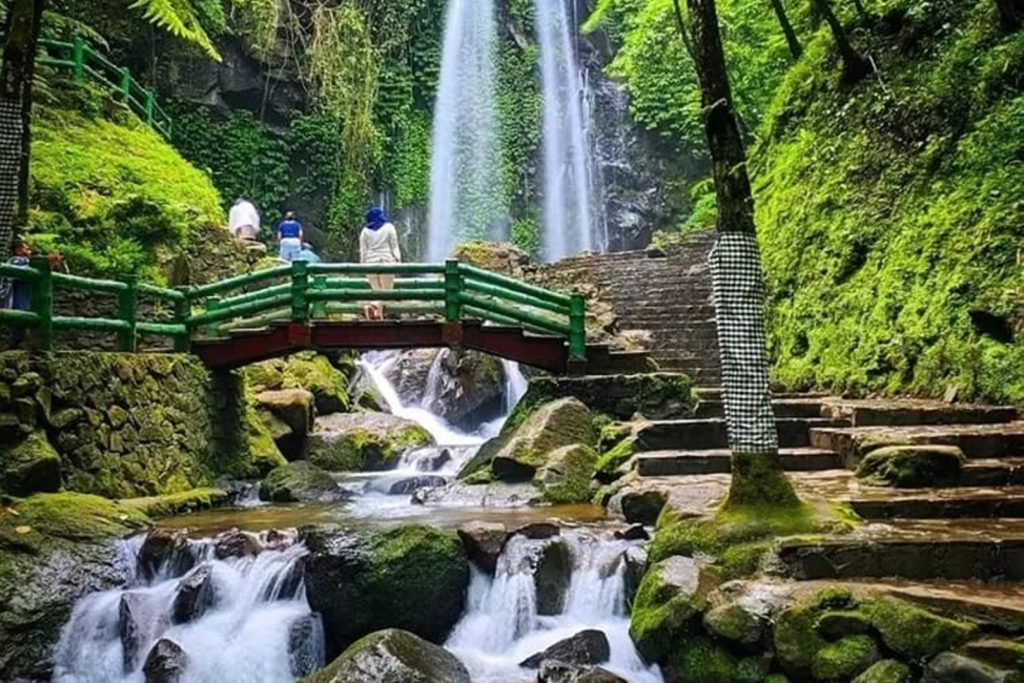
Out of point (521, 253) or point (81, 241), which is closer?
point (81, 241)

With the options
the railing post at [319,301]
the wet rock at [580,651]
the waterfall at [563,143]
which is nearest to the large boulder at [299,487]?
the railing post at [319,301]

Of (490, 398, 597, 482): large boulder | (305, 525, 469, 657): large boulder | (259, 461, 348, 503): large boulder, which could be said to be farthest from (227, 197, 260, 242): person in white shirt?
(305, 525, 469, 657): large boulder

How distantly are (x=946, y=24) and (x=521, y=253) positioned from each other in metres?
10.3

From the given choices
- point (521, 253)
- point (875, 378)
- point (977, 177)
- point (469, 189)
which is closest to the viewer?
point (977, 177)

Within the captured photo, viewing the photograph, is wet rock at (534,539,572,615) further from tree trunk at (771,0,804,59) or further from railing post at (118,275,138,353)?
tree trunk at (771,0,804,59)

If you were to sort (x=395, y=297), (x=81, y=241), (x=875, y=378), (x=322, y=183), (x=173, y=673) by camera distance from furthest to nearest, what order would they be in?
(x=322, y=183)
(x=81, y=241)
(x=395, y=297)
(x=875, y=378)
(x=173, y=673)

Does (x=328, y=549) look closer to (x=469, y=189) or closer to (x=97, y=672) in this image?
(x=97, y=672)

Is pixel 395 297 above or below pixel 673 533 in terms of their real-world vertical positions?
above

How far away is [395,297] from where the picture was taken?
37.8 feet

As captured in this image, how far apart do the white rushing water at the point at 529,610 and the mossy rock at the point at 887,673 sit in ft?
6.28

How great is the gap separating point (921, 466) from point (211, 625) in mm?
5393

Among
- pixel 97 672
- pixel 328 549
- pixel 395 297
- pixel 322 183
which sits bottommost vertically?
pixel 97 672


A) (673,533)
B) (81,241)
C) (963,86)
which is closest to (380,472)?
(81,241)

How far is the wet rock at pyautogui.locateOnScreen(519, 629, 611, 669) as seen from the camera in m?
6.05
